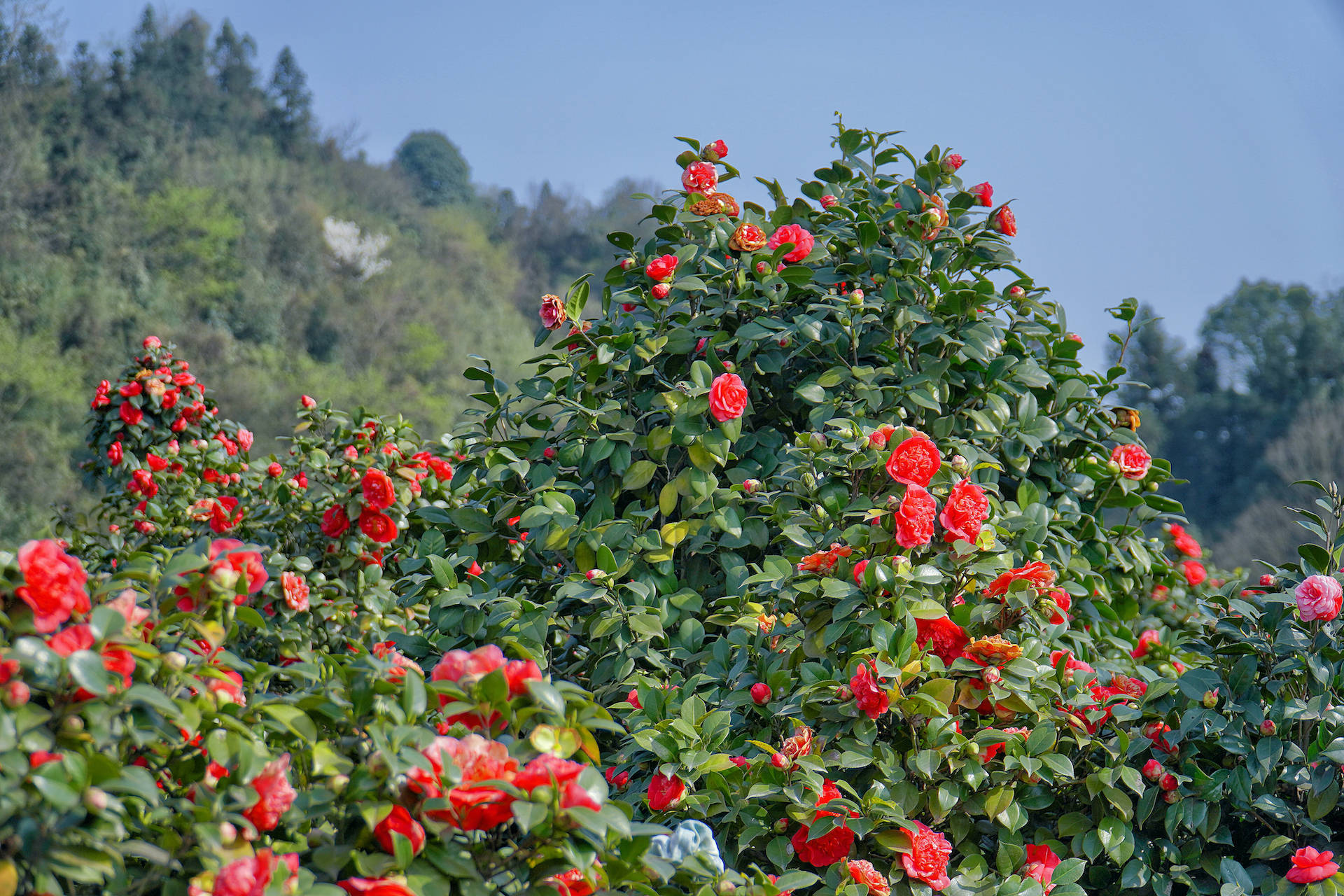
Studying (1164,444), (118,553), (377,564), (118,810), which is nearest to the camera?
(118,810)

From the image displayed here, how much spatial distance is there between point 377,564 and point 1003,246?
1755mm

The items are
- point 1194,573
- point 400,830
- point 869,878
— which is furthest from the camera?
point 1194,573

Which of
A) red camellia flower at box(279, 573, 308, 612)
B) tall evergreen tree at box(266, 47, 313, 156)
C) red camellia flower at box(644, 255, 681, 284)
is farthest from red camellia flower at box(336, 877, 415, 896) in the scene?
tall evergreen tree at box(266, 47, 313, 156)

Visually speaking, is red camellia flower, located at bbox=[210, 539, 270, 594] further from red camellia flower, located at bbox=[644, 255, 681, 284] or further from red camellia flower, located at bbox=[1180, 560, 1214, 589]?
red camellia flower, located at bbox=[1180, 560, 1214, 589]

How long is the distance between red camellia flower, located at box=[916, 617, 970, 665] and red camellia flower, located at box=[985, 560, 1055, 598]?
8 centimetres

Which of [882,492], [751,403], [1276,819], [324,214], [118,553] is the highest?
[324,214]

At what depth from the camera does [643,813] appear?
59.4 inches

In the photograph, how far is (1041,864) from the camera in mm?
1454

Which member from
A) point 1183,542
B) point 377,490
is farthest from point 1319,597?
point 377,490

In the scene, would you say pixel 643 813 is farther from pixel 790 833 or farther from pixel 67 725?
pixel 67 725

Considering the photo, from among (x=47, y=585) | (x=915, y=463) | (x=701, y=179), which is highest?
(x=701, y=179)

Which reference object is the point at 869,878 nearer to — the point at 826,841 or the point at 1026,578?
the point at 826,841

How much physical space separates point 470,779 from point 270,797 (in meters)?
0.18

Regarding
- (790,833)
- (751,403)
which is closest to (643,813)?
(790,833)
